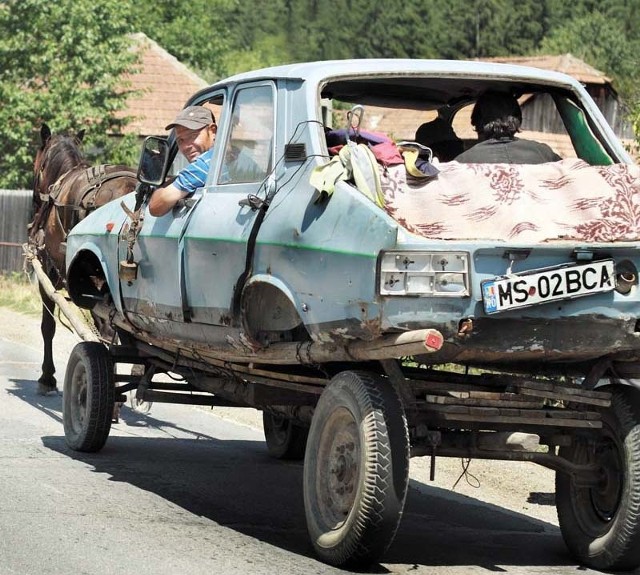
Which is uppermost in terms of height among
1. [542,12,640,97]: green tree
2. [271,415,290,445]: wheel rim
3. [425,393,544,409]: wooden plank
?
[542,12,640,97]: green tree

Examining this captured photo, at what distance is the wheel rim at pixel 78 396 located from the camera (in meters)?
9.94

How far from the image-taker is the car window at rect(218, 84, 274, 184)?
7527 millimetres

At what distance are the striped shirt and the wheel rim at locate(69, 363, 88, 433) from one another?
85.9 inches

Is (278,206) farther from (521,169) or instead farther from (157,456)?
(157,456)

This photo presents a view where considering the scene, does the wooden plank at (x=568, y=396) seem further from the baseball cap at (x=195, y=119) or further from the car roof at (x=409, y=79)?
the baseball cap at (x=195, y=119)

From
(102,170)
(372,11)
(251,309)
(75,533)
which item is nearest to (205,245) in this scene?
(251,309)

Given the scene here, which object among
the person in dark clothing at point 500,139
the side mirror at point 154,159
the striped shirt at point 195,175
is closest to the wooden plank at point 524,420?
the person in dark clothing at point 500,139

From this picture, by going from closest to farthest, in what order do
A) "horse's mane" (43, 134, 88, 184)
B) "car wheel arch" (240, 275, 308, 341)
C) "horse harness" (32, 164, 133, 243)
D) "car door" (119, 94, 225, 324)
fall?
1. "car wheel arch" (240, 275, 308, 341)
2. "car door" (119, 94, 225, 324)
3. "horse harness" (32, 164, 133, 243)
4. "horse's mane" (43, 134, 88, 184)

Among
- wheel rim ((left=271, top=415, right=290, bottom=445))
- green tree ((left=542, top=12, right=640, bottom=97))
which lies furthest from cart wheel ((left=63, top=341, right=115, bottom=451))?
green tree ((left=542, top=12, right=640, bottom=97))

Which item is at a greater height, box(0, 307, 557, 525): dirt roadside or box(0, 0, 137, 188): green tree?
box(0, 0, 137, 188): green tree

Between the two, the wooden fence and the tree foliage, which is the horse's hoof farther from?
the wooden fence

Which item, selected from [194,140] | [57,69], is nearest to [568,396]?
[194,140]

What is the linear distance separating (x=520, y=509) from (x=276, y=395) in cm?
212

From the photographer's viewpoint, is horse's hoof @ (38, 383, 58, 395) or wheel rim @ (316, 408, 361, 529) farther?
horse's hoof @ (38, 383, 58, 395)
